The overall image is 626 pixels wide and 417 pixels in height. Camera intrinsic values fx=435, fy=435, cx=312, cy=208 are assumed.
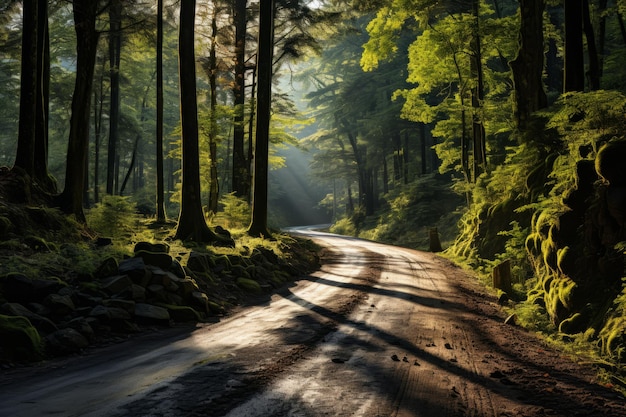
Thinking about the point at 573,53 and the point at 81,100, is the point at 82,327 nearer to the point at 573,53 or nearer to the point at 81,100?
the point at 81,100

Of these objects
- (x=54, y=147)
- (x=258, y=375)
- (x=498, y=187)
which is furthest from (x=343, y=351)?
(x=54, y=147)

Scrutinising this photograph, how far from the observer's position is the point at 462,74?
70.0ft

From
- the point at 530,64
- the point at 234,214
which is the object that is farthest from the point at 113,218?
the point at 530,64

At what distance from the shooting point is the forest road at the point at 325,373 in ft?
13.0

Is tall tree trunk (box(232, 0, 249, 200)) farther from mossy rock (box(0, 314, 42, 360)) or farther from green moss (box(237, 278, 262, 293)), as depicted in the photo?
mossy rock (box(0, 314, 42, 360))

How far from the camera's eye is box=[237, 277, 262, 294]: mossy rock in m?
10.8

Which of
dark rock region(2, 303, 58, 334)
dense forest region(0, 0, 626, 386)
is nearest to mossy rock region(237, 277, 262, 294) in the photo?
dense forest region(0, 0, 626, 386)

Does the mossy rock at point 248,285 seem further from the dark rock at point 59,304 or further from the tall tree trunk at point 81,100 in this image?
the tall tree trunk at point 81,100

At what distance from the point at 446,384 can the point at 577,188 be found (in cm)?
465

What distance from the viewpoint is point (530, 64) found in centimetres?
1486

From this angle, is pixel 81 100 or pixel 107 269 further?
pixel 81 100

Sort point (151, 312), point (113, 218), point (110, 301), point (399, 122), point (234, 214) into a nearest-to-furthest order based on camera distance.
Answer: point (110, 301)
point (151, 312)
point (113, 218)
point (234, 214)
point (399, 122)

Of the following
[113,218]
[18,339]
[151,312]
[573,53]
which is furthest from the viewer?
[113,218]

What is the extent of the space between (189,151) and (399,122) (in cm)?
2594
